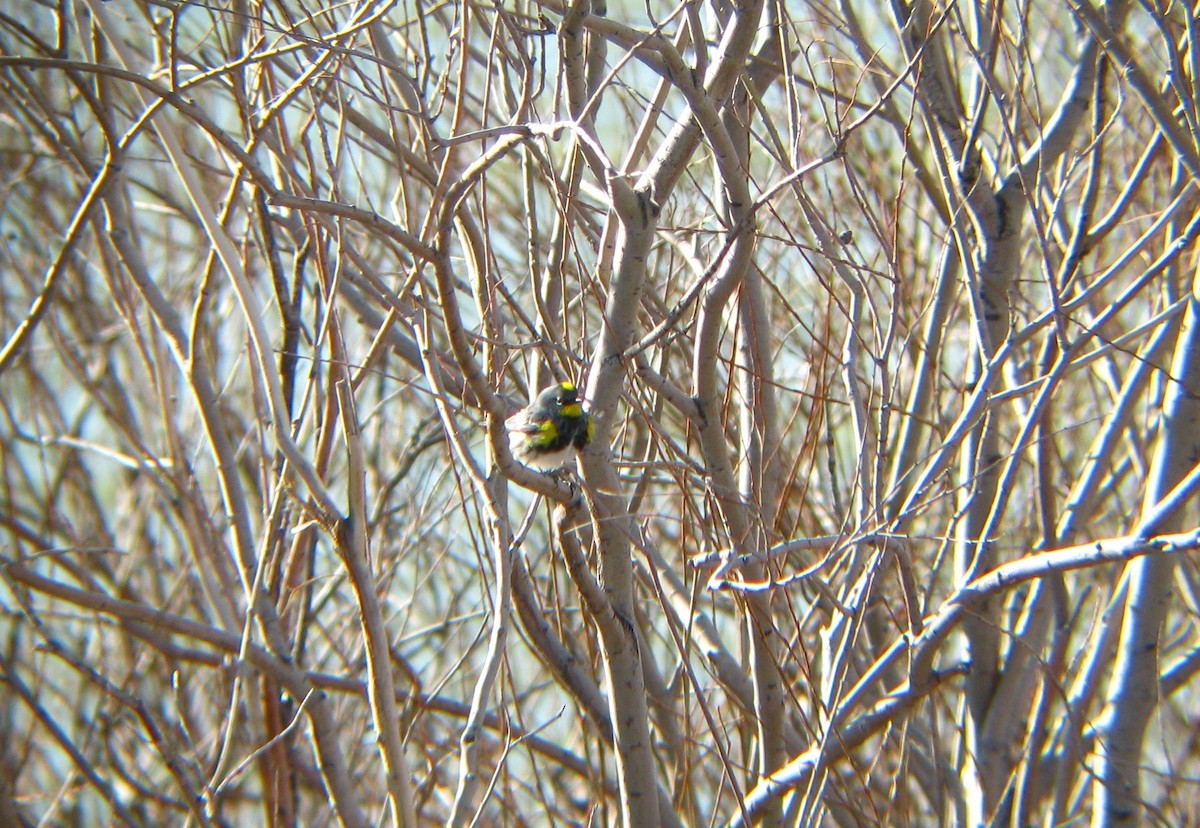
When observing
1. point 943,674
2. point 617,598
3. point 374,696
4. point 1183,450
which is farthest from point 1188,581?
point 374,696

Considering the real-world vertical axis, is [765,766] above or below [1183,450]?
below

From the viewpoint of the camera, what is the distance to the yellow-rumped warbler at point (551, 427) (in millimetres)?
3773

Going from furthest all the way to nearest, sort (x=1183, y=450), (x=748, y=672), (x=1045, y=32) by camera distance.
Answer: (x=1045, y=32) < (x=748, y=672) < (x=1183, y=450)

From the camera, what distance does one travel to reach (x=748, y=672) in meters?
3.89

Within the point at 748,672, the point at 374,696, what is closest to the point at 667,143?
the point at 374,696

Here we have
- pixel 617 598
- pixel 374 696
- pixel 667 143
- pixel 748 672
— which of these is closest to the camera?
pixel 374 696

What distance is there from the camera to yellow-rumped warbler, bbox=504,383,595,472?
3.77 m

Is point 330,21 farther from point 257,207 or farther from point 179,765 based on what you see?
point 179,765

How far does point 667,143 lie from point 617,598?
1244 mm

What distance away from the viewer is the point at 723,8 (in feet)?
12.2

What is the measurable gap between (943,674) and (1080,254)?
4.19ft

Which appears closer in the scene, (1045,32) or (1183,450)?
(1183,450)

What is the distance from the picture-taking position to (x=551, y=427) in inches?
162

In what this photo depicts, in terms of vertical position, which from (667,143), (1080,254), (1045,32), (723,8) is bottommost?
(1080,254)
